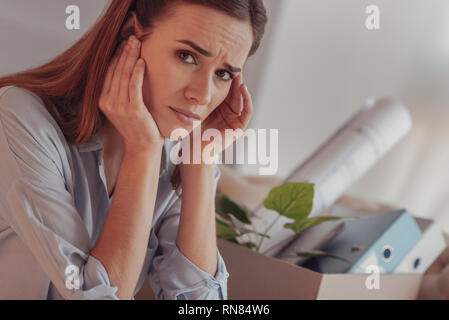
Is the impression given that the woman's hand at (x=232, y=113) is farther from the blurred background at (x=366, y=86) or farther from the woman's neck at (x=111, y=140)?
the blurred background at (x=366, y=86)

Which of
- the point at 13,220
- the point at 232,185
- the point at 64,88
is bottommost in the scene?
the point at 232,185

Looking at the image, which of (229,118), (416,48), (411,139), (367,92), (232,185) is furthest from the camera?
(411,139)

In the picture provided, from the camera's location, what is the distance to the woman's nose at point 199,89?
0.42 m

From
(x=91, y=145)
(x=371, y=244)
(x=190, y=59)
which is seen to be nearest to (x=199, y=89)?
(x=190, y=59)

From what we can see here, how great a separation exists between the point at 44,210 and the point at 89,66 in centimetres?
14

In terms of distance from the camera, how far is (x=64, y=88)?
464 mm

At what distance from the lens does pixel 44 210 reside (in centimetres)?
39

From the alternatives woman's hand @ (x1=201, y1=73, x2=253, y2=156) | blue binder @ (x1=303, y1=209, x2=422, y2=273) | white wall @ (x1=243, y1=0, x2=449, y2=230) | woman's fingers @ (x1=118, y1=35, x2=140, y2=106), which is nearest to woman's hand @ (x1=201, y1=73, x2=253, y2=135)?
woman's hand @ (x1=201, y1=73, x2=253, y2=156)

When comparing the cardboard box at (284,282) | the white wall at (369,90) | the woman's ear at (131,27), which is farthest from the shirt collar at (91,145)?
the white wall at (369,90)

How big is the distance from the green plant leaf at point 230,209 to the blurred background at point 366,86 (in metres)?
0.31
